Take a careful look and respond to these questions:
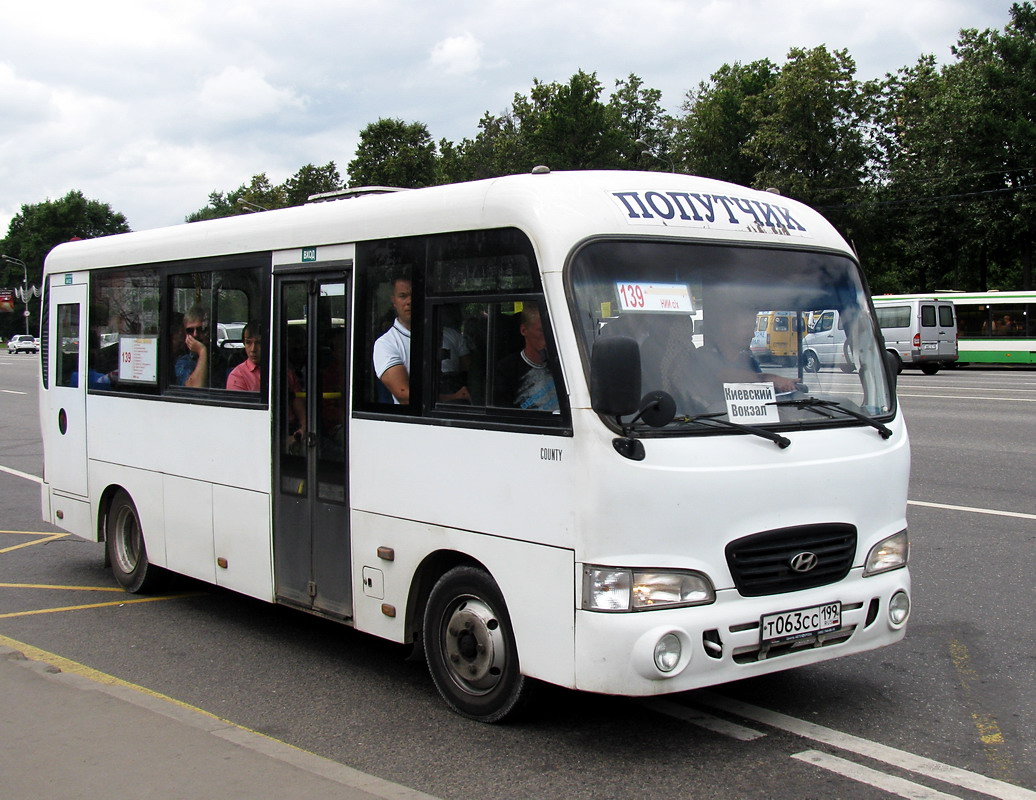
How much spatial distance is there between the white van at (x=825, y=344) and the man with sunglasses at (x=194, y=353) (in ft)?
12.5

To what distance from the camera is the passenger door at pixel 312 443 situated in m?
6.06

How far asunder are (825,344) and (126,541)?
17.2ft

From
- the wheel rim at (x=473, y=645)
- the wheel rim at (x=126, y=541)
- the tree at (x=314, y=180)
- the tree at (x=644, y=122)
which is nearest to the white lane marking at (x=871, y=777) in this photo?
the wheel rim at (x=473, y=645)

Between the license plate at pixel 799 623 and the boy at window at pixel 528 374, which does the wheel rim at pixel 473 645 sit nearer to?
the boy at window at pixel 528 374

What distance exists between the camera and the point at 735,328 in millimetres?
5105

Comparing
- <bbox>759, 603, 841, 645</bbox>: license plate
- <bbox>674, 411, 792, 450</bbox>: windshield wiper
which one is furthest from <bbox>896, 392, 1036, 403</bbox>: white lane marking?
<bbox>674, 411, 792, 450</bbox>: windshield wiper

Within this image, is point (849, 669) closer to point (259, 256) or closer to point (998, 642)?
point (998, 642)

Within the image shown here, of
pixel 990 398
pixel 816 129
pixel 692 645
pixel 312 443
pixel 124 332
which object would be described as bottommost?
pixel 692 645

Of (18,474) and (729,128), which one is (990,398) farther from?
(729,128)

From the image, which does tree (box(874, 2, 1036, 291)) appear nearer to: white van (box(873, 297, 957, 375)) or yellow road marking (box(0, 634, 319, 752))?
white van (box(873, 297, 957, 375))

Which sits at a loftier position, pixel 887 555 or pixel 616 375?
pixel 616 375

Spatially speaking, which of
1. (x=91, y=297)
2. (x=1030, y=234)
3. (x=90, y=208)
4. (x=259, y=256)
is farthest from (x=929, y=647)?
(x=90, y=208)

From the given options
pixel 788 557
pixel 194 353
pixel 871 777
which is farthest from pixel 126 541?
pixel 871 777

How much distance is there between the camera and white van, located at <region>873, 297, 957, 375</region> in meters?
38.1
